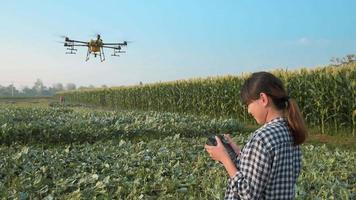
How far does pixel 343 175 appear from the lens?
7.26m

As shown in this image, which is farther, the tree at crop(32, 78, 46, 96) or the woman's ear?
the tree at crop(32, 78, 46, 96)

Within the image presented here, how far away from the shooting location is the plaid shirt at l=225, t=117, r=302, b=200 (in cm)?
293

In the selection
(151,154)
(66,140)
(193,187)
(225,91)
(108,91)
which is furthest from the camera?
(108,91)

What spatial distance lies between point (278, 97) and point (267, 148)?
333 millimetres

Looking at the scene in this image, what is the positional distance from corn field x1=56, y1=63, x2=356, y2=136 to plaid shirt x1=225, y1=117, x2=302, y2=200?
15.3 metres

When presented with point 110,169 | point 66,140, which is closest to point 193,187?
point 110,169

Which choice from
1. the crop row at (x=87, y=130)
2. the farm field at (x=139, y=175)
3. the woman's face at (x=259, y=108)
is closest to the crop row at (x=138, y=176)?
the farm field at (x=139, y=175)

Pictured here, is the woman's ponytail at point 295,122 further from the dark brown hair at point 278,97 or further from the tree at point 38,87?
the tree at point 38,87

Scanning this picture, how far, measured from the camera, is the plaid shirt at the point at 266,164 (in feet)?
9.61

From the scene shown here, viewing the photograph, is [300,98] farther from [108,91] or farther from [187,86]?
[108,91]

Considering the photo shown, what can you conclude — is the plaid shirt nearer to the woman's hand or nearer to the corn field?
the woman's hand

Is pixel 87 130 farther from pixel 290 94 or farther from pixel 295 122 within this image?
pixel 295 122

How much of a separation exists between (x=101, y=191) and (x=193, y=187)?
1.20 metres

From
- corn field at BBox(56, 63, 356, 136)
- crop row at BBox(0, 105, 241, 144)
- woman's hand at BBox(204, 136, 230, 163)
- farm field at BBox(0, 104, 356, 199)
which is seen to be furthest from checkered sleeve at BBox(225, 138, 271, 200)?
corn field at BBox(56, 63, 356, 136)
